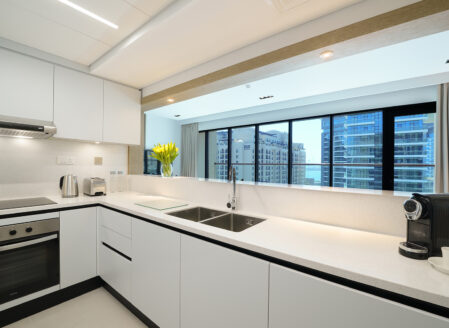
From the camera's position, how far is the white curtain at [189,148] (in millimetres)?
6746

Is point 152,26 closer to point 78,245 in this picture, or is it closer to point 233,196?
point 233,196

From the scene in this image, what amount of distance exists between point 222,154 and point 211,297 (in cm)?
549

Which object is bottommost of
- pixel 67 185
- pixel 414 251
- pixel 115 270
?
pixel 115 270

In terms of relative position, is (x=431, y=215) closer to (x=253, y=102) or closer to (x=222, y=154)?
(x=253, y=102)

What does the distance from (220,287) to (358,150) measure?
15.0ft

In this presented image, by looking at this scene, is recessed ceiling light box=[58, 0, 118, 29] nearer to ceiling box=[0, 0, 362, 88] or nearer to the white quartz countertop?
ceiling box=[0, 0, 362, 88]

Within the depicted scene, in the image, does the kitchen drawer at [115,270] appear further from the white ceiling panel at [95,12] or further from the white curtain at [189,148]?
the white curtain at [189,148]

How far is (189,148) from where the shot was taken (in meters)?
6.85

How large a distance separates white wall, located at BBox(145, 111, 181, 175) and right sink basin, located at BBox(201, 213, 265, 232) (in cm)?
467


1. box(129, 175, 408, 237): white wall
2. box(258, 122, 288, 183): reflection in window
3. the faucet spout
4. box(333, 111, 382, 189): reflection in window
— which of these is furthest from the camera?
box(258, 122, 288, 183): reflection in window

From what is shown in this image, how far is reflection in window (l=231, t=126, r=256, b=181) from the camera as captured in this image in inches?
232

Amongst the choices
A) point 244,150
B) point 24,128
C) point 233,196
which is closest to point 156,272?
point 233,196

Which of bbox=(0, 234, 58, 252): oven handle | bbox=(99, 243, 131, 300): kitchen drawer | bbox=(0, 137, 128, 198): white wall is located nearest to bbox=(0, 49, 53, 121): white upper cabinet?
bbox=(0, 137, 128, 198): white wall

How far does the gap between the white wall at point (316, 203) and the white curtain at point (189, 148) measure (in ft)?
15.3
